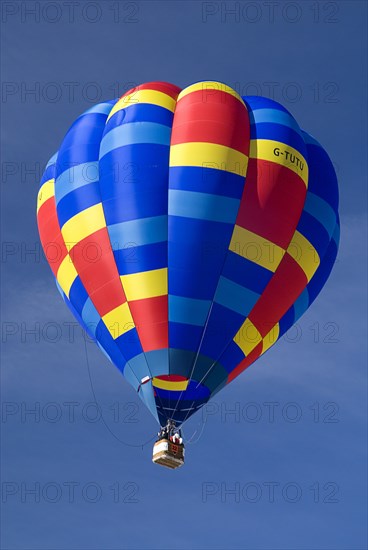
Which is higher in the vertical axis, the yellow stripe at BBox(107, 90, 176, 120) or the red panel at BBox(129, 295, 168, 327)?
the yellow stripe at BBox(107, 90, 176, 120)

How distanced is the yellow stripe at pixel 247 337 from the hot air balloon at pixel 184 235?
0.13 feet

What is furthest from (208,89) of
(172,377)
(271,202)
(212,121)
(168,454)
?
(168,454)

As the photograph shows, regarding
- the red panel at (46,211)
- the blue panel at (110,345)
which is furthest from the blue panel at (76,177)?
the blue panel at (110,345)

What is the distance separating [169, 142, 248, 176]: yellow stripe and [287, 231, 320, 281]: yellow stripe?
195 cm

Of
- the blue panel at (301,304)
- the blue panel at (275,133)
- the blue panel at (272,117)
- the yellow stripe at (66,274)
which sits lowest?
the blue panel at (301,304)

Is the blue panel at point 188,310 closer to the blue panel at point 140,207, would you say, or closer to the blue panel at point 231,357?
the blue panel at point 231,357

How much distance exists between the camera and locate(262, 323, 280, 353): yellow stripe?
1367 inches

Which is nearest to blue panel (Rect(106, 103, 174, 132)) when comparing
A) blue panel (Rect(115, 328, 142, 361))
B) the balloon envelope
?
the balloon envelope

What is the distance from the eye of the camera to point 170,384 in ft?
109

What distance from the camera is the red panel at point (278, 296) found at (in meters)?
33.9

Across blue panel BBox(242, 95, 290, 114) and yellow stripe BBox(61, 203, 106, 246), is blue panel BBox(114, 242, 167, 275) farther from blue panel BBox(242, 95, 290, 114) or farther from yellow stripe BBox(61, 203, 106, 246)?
blue panel BBox(242, 95, 290, 114)

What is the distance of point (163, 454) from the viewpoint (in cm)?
3209

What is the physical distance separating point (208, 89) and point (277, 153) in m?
2.15

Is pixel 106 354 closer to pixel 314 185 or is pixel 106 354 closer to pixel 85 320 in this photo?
pixel 85 320
